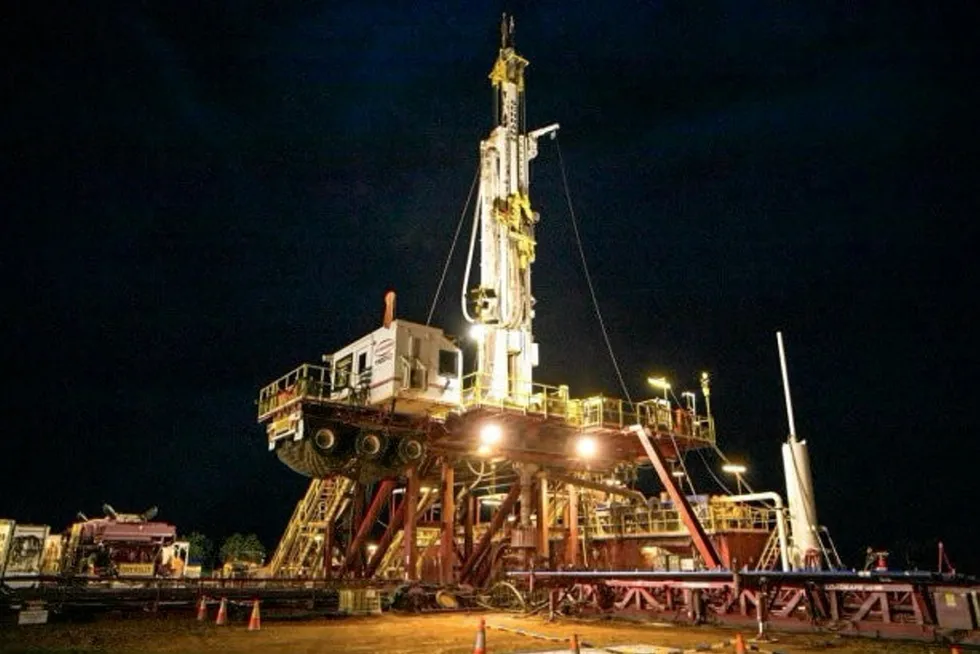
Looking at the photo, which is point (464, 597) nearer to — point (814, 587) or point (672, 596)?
point (672, 596)

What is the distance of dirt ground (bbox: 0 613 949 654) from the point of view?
518 inches

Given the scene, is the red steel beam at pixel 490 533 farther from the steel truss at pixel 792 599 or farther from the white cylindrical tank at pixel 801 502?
the white cylindrical tank at pixel 801 502

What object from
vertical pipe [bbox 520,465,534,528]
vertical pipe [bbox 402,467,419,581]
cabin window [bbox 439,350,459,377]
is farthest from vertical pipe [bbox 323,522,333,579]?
cabin window [bbox 439,350,459,377]

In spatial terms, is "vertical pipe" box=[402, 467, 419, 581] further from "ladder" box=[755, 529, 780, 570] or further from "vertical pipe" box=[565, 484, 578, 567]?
"ladder" box=[755, 529, 780, 570]

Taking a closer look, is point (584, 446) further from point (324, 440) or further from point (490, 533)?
point (324, 440)

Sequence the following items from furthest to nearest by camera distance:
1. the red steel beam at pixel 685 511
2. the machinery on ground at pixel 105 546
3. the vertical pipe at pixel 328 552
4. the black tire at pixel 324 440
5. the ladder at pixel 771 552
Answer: the ladder at pixel 771 552 < the machinery on ground at pixel 105 546 < the vertical pipe at pixel 328 552 < the black tire at pixel 324 440 < the red steel beam at pixel 685 511

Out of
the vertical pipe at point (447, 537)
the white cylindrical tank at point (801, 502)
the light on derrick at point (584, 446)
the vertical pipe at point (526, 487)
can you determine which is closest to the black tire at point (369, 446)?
the vertical pipe at point (447, 537)

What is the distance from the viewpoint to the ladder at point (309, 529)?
3231cm

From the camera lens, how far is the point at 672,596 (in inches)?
747

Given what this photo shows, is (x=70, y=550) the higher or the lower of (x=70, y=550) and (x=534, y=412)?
the lower

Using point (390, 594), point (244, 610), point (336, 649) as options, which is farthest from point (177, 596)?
point (336, 649)

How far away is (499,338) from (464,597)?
11464mm

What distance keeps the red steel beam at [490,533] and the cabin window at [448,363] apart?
5632 millimetres

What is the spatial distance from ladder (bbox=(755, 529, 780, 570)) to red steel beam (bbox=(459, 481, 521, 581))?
11114 mm
